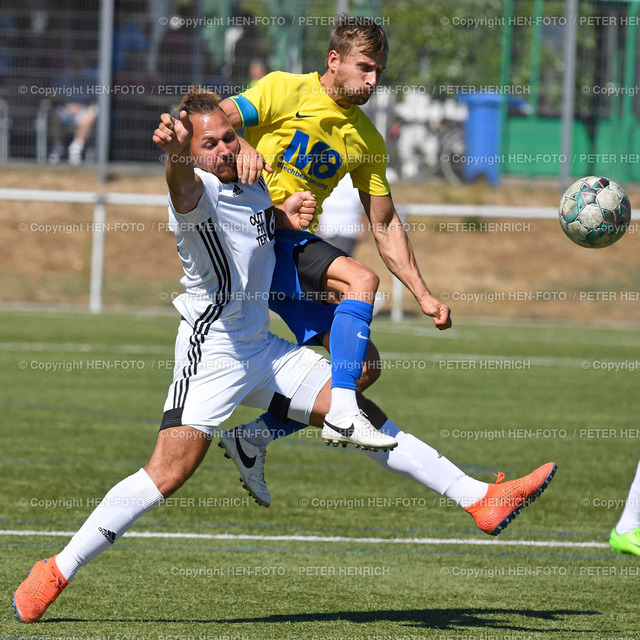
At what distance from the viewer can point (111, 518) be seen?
4.69 m

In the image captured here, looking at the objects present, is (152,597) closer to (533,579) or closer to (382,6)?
(533,579)

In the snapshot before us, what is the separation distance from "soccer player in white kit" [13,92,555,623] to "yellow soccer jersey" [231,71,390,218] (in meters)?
0.46

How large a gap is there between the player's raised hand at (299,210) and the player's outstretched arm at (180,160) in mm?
774

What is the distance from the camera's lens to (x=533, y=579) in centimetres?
561

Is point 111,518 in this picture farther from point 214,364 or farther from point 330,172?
point 330,172

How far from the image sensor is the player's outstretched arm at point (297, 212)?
5227mm

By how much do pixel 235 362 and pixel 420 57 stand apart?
60.8 ft

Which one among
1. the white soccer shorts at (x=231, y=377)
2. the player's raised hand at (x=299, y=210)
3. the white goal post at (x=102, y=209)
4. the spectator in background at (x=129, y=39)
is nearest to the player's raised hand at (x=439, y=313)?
the white soccer shorts at (x=231, y=377)

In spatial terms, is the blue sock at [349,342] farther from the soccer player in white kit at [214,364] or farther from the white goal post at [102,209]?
the white goal post at [102,209]

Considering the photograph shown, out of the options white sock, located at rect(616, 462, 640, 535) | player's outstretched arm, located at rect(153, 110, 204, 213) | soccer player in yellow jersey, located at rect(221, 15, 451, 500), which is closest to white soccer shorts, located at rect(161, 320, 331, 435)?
soccer player in yellow jersey, located at rect(221, 15, 451, 500)

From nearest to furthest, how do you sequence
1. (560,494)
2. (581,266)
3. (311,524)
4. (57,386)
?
(311,524), (560,494), (57,386), (581,266)

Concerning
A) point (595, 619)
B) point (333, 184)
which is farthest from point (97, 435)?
point (595, 619)

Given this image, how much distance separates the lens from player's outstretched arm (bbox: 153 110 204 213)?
14.0 feet

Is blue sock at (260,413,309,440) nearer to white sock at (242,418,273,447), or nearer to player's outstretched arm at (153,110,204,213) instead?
white sock at (242,418,273,447)
